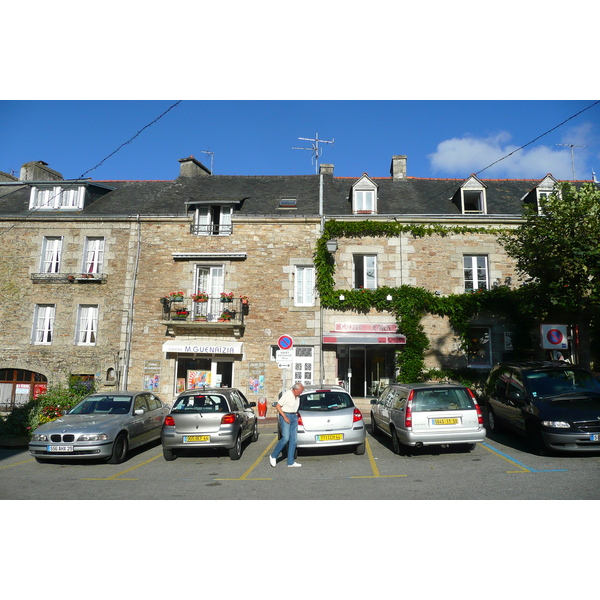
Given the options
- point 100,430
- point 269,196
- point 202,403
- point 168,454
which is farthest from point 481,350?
point 100,430

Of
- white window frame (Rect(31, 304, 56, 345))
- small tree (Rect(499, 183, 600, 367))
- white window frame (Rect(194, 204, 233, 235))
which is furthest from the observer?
white window frame (Rect(194, 204, 233, 235))

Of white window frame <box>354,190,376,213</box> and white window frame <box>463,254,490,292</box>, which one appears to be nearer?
white window frame <box>463,254,490,292</box>

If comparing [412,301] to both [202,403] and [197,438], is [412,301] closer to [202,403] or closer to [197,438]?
[202,403]

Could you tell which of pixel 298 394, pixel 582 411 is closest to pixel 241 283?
pixel 298 394

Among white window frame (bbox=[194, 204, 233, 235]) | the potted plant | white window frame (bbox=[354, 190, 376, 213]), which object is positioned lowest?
the potted plant

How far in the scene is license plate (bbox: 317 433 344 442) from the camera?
895 cm

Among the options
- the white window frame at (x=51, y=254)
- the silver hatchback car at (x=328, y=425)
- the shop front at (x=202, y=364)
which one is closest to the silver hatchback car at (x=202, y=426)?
the silver hatchback car at (x=328, y=425)

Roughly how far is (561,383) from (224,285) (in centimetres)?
1286

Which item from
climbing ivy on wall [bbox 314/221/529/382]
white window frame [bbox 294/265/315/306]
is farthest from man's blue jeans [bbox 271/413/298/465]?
white window frame [bbox 294/265/315/306]

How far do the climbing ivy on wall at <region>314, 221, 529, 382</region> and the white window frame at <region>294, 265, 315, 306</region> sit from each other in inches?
15.7

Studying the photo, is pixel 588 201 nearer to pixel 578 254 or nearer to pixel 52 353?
pixel 578 254

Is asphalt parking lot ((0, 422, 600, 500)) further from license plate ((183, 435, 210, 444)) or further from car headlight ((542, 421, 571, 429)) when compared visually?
car headlight ((542, 421, 571, 429))

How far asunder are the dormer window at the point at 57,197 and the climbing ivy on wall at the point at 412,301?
11.4 m

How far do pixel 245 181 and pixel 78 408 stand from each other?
1491 cm
